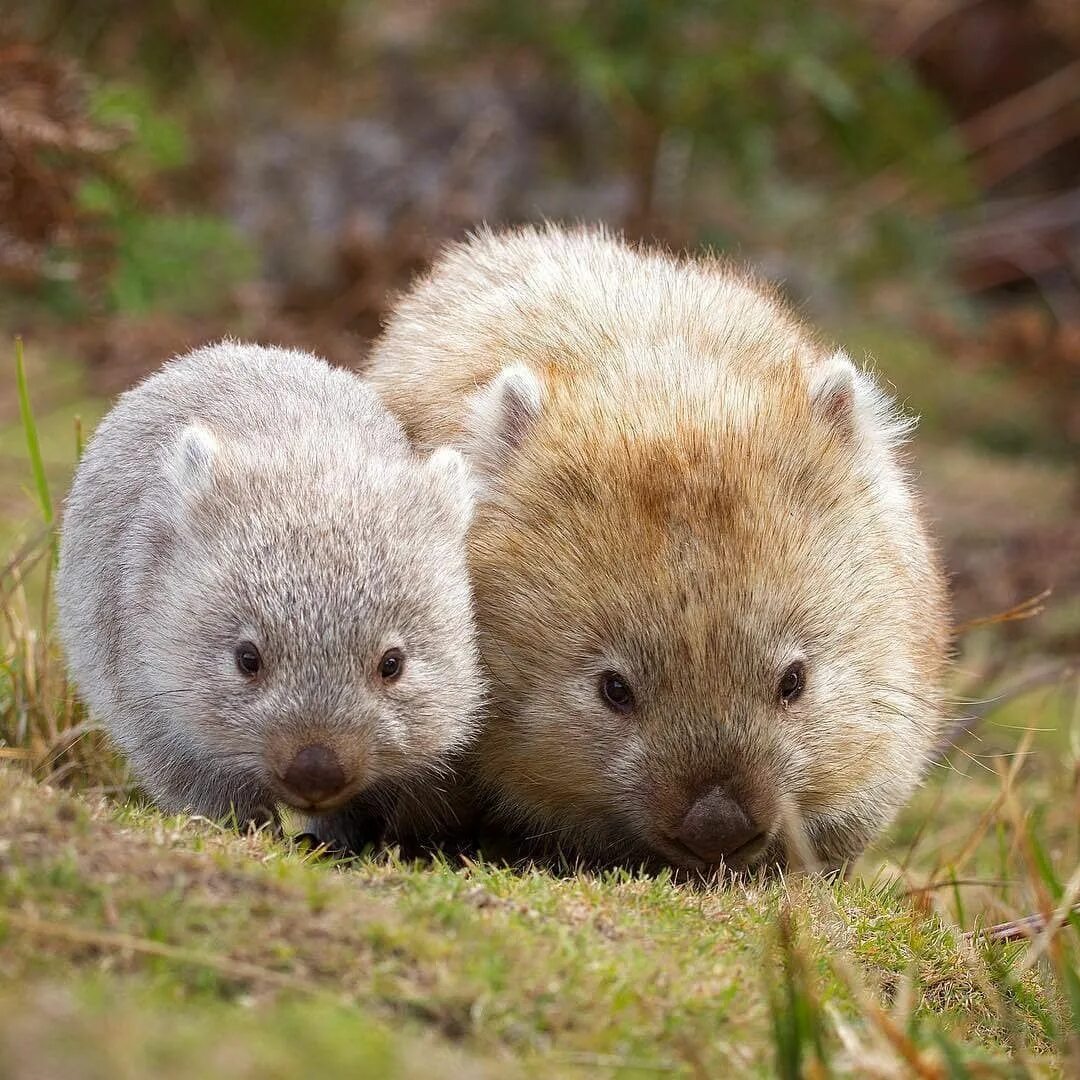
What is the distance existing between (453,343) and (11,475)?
4157mm

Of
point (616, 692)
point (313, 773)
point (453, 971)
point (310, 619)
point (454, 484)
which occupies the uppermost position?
point (454, 484)

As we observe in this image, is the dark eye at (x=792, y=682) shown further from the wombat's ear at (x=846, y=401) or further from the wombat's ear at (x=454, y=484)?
the wombat's ear at (x=454, y=484)

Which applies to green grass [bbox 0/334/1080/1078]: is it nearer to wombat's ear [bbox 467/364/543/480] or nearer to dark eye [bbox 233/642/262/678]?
dark eye [bbox 233/642/262/678]

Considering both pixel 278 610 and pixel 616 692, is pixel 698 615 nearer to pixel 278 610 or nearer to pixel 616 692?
pixel 616 692

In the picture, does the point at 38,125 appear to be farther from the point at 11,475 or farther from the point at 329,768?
the point at 329,768

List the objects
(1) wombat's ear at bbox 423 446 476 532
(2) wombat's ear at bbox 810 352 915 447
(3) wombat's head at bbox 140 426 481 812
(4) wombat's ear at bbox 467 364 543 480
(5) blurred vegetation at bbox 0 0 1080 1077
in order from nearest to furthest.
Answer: (5) blurred vegetation at bbox 0 0 1080 1077, (3) wombat's head at bbox 140 426 481 812, (1) wombat's ear at bbox 423 446 476 532, (4) wombat's ear at bbox 467 364 543 480, (2) wombat's ear at bbox 810 352 915 447

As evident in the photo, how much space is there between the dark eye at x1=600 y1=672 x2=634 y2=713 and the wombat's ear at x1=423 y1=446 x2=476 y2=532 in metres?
0.65

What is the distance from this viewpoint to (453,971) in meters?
3.23

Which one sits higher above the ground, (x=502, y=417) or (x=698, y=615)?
(x=502, y=417)

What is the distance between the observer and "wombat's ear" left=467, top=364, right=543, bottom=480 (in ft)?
16.1

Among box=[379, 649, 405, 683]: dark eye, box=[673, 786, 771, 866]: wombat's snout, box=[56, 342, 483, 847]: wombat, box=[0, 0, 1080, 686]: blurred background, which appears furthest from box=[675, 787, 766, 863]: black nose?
box=[0, 0, 1080, 686]: blurred background

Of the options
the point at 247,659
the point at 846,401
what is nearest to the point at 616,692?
the point at 247,659

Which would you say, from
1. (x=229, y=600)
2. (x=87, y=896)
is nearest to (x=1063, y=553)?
(x=229, y=600)

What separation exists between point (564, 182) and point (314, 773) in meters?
9.37
